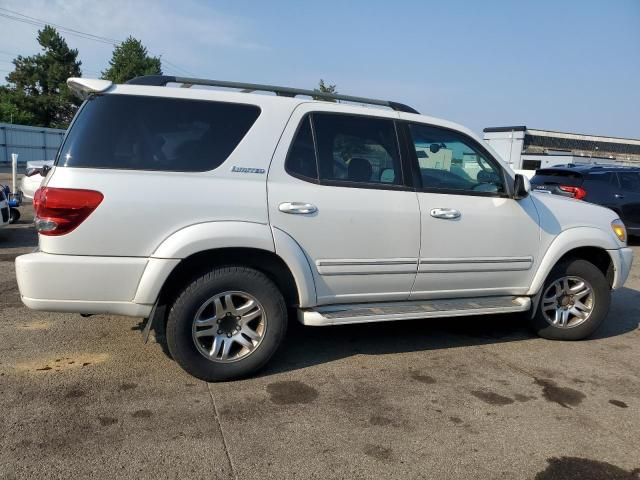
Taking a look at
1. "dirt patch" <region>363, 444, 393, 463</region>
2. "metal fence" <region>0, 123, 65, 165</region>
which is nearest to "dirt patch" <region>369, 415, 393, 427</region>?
"dirt patch" <region>363, 444, 393, 463</region>

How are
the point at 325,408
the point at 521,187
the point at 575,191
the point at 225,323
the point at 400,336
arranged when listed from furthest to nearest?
the point at 575,191 → the point at 400,336 → the point at 521,187 → the point at 225,323 → the point at 325,408

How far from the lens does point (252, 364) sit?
372cm

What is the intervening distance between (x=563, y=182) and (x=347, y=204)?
28.7 feet

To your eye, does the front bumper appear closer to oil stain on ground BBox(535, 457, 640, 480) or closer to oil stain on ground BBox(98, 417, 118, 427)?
oil stain on ground BBox(98, 417, 118, 427)

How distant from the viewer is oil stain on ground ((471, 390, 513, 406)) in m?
3.59

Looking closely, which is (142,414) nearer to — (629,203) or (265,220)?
(265,220)

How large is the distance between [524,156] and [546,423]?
2920 centimetres

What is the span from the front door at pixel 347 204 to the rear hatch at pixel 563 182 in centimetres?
766

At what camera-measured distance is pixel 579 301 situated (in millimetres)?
4891

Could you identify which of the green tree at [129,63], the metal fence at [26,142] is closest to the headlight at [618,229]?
the metal fence at [26,142]

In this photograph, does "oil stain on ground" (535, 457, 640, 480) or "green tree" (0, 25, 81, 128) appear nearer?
"oil stain on ground" (535, 457, 640, 480)

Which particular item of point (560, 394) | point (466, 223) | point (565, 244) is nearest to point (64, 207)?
point (466, 223)

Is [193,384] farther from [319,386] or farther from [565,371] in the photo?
[565,371]

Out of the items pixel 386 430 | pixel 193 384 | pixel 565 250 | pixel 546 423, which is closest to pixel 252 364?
pixel 193 384
